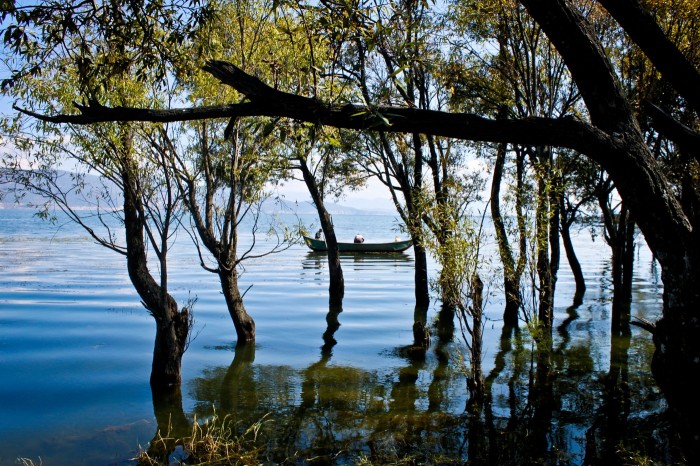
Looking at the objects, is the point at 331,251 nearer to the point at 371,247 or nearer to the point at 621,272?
the point at 621,272

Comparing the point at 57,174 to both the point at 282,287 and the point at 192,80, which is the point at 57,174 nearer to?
the point at 192,80

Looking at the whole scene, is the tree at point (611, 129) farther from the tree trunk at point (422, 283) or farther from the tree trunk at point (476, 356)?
the tree trunk at point (422, 283)

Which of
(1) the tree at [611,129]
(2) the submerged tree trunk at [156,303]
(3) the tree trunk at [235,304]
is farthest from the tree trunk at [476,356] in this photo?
(3) the tree trunk at [235,304]

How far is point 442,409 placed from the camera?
1005 centimetres

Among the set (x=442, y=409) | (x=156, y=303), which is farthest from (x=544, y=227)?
(x=156, y=303)

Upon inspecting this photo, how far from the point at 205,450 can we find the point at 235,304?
6867mm

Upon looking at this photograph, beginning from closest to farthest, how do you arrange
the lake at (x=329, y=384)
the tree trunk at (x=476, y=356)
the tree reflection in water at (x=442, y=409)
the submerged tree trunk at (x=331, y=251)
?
1. the tree reflection in water at (x=442, y=409)
2. the lake at (x=329, y=384)
3. the tree trunk at (x=476, y=356)
4. the submerged tree trunk at (x=331, y=251)

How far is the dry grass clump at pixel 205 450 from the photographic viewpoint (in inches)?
295

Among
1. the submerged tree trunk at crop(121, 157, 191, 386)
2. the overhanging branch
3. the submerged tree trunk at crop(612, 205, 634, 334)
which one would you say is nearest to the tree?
the overhanging branch

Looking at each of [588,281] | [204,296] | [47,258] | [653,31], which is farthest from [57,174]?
[47,258]

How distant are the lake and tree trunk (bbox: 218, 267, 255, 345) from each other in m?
0.40

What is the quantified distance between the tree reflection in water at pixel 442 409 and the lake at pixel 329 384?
39 mm

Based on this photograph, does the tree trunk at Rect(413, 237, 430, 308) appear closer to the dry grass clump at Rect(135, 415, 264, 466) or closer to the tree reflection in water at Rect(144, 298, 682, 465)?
the tree reflection in water at Rect(144, 298, 682, 465)

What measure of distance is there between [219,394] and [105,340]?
6273mm
